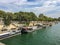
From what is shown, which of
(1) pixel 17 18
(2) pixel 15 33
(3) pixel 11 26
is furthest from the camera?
(1) pixel 17 18

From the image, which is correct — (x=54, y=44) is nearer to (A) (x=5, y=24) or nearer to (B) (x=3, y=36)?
(B) (x=3, y=36)

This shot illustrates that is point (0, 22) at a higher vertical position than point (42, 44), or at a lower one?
higher

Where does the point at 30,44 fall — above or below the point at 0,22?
below

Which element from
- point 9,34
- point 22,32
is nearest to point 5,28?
point 22,32

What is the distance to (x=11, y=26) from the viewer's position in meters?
86.9

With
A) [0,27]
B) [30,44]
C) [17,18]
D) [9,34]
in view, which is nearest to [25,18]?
[17,18]

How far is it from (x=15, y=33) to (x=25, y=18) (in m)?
65.2

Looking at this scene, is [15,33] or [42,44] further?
[15,33]

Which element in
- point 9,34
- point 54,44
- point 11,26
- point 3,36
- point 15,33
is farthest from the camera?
point 11,26

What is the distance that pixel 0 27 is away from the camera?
257 ft

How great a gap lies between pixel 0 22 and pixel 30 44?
33.8 metres

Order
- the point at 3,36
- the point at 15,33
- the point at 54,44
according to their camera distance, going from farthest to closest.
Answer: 1. the point at 15,33
2. the point at 3,36
3. the point at 54,44

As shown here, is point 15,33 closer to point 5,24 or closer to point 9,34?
point 9,34

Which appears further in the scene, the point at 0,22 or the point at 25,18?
the point at 25,18
